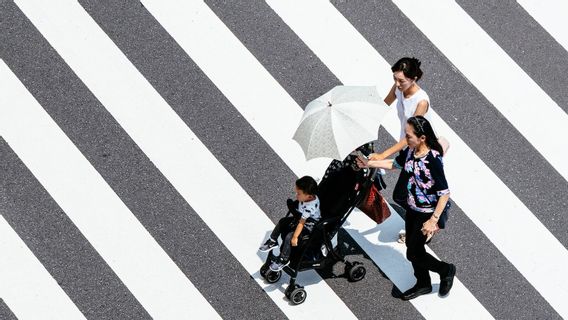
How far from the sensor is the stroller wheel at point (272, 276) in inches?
297

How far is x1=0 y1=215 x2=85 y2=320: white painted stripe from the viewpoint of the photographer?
299 inches

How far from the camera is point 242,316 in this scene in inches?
300

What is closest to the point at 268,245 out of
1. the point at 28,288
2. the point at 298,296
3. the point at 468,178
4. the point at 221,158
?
the point at 298,296

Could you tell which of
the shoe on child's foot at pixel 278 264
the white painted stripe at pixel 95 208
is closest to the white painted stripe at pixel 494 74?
the shoe on child's foot at pixel 278 264

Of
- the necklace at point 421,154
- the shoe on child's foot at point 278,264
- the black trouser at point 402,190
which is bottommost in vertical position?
the black trouser at point 402,190

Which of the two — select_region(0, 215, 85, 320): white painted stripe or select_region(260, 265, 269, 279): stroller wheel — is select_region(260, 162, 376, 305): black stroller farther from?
select_region(0, 215, 85, 320): white painted stripe

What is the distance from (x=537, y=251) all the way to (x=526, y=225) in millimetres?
278

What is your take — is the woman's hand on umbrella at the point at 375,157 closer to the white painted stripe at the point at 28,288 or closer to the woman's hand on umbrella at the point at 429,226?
the woman's hand on umbrella at the point at 429,226

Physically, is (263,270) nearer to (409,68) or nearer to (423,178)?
(423,178)

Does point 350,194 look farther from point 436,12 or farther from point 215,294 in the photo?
point 436,12

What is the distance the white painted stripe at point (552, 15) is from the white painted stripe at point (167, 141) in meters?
3.71

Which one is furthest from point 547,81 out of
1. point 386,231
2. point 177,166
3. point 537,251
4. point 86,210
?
point 86,210

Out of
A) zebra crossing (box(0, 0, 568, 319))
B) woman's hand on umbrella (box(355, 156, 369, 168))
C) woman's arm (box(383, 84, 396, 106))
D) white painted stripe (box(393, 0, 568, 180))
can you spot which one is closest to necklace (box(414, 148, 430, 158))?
woman's hand on umbrella (box(355, 156, 369, 168))

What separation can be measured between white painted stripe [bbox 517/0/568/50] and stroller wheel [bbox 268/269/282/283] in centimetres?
398
